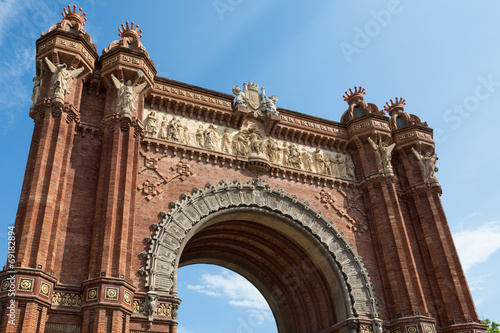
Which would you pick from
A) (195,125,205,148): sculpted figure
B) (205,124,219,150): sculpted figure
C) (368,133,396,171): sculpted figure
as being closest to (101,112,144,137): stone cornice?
(195,125,205,148): sculpted figure

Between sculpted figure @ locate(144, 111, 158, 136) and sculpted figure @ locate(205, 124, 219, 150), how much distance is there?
209cm

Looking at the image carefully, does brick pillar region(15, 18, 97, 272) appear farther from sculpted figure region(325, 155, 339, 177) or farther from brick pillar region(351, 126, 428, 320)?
brick pillar region(351, 126, 428, 320)

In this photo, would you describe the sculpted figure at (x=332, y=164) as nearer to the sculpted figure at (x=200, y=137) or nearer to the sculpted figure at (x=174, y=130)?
the sculpted figure at (x=200, y=137)

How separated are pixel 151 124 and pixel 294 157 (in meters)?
6.31

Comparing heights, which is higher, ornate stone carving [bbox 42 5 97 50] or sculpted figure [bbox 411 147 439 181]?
ornate stone carving [bbox 42 5 97 50]

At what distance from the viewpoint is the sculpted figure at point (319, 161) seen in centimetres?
2068

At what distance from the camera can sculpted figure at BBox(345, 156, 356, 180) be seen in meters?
21.2

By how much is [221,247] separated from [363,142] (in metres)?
8.11

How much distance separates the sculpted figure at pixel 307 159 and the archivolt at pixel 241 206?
2047mm

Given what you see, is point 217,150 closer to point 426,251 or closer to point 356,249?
point 356,249

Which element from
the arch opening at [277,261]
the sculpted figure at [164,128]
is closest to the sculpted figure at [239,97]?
the sculpted figure at [164,128]

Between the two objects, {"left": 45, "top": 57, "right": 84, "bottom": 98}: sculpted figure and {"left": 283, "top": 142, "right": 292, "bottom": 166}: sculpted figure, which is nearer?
{"left": 45, "top": 57, "right": 84, "bottom": 98}: sculpted figure

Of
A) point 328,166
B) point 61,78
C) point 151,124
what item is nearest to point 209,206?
point 151,124

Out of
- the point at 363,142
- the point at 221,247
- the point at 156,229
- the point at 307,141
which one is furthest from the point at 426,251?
the point at 156,229
